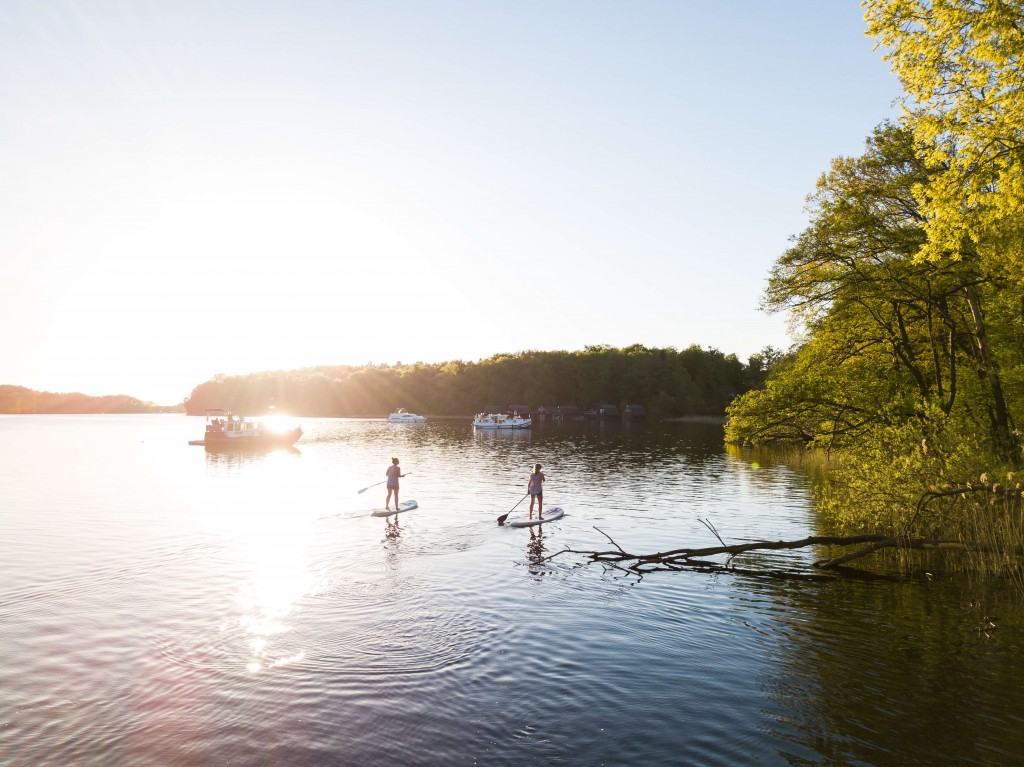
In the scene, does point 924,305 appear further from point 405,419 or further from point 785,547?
point 405,419

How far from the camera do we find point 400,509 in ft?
112

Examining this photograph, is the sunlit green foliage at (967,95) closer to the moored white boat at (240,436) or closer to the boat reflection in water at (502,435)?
the moored white boat at (240,436)

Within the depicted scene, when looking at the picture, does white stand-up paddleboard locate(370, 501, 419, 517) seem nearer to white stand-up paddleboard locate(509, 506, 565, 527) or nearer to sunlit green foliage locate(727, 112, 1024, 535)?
white stand-up paddleboard locate(509, 506, 565, 527)

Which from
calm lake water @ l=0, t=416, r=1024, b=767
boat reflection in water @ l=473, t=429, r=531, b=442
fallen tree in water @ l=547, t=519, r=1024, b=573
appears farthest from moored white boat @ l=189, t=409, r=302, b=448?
fallen tree in water @ l=547, t=519, r=1024, b=573

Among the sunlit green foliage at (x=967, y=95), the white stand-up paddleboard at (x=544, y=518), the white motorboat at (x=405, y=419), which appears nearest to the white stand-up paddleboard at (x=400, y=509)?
the white stand-up paddleboard at (x=544, y=518)

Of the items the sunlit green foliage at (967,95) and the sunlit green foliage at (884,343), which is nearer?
the sunlit green foliage at (967,95)

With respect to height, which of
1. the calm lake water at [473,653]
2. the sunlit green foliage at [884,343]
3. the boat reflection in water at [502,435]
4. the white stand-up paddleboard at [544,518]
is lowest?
the calm lake water at [473,653]

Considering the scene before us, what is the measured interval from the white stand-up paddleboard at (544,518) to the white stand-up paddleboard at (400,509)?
6.34 m

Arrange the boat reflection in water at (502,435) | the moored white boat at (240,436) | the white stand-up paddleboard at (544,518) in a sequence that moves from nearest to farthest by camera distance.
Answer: the white stand-up paddleboard at (544,518) < the moored white boat at (240,436) < the boat reflection in water at (502,435)

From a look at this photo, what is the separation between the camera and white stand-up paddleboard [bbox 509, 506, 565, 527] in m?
30.1

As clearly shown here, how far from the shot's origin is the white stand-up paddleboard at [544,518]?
3014cm

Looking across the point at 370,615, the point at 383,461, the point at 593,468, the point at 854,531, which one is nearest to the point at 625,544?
the point at 854,531

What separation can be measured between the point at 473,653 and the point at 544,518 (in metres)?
17.4

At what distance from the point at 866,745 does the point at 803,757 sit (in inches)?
44.9
